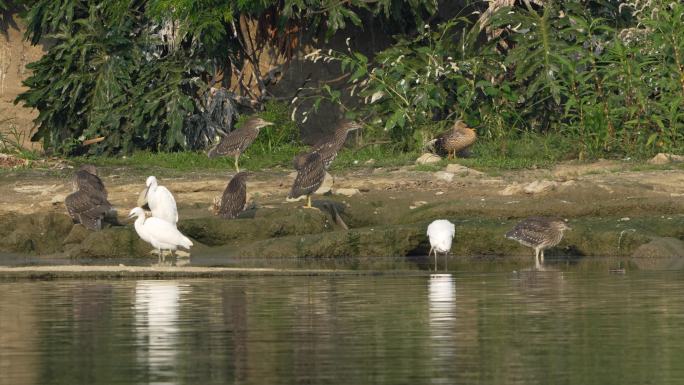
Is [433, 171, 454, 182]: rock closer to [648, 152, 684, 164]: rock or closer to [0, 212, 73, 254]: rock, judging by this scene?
[648, 152, 684, 164]: rock

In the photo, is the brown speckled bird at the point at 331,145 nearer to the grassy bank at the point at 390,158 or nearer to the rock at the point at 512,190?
the grassy bank at the point at 390,158

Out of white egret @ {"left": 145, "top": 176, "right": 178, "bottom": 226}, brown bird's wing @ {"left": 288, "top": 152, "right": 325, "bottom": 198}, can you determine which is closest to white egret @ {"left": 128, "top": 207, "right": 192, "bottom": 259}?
white egret @ {"left": 145, "top": 176, "right": 178, "bottom": 226}

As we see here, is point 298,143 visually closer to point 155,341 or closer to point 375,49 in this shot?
point 375,49

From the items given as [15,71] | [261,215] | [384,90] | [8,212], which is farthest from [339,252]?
[15,71]

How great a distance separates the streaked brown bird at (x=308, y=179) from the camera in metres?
21.1

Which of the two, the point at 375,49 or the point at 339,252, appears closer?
the point at 339,252

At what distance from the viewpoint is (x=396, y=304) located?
13281 mm

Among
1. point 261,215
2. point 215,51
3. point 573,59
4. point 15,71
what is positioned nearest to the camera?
point 261,215

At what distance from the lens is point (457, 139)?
982 inches

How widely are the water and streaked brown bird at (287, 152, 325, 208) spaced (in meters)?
5.06

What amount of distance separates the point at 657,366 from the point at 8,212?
15.0 m

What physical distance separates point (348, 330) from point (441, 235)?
7.26 meters

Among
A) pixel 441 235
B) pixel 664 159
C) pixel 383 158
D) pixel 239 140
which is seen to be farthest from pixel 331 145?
pixel 664 159

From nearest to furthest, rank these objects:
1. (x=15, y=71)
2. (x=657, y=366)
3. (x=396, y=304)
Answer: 1. (x=657, y=366)
2. (x=396, y=304)
3. (x=15, y=71)
